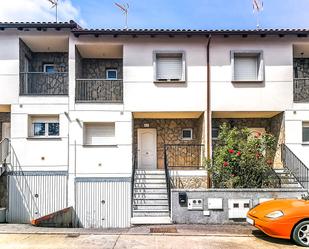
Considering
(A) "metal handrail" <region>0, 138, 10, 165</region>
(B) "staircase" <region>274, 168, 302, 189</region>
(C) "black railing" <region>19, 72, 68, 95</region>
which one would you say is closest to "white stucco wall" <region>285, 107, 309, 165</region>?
(B) "staircase" <region>274, 168, 302, 189</region>

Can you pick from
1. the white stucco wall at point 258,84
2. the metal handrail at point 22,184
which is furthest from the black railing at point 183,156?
the metal handrail at point 22,184

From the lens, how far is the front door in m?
15.8

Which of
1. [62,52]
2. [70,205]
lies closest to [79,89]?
[62,52]

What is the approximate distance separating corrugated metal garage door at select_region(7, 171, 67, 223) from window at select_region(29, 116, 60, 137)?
6.03 ft

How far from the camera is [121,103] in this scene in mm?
13797

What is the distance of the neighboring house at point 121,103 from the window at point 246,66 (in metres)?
0.05

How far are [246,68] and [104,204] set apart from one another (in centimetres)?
897

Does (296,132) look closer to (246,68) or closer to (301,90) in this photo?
(301,90)

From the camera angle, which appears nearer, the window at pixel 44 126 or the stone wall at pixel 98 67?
the window at pixel 44 126

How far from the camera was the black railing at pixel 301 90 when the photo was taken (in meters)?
14.2

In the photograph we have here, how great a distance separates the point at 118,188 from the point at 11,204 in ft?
15.6

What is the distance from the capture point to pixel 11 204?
43.7 ft

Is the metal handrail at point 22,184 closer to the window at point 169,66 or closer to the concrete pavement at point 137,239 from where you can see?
the concrete pavement at point 137,239

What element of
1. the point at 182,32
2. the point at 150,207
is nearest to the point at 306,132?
the point at 182,32
